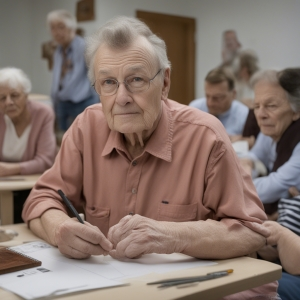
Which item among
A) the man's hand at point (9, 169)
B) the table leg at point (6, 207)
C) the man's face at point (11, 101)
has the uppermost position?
the man's face at point (11, 101)

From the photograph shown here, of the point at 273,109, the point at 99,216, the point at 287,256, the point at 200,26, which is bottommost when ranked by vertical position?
the point at 287,256

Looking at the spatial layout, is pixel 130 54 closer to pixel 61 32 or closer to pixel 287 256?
pixel 287 256

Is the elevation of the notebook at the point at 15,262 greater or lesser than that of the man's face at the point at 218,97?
lesser

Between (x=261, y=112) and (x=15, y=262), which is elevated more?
(x=261, y=112)

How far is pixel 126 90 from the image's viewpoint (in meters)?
1.60

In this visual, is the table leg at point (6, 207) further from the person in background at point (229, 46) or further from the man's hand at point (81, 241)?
the person in background at point (229, 46)

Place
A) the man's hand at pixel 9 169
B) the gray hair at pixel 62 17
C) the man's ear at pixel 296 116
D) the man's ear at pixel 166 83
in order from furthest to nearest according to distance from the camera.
Answer: 1. the gray hair at pixel 62 17
2. the man's hand at pixel 9 169
3. the man's ear at pixel 296 116
4. the man's ear at pixel 166 83

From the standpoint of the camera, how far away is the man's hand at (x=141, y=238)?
1.37 m

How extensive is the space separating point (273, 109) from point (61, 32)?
12.3 feet

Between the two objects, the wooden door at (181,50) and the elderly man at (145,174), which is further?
the wooden door at (181,50)

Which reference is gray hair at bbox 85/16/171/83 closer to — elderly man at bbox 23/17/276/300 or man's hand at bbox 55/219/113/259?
elderly man at bbox 23/17/276/300

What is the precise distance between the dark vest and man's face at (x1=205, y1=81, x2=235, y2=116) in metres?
1.54

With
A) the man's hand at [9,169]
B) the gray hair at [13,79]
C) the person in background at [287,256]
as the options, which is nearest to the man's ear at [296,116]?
the person in background at [287,256]

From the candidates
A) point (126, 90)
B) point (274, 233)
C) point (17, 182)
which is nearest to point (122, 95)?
point (126, 90)
